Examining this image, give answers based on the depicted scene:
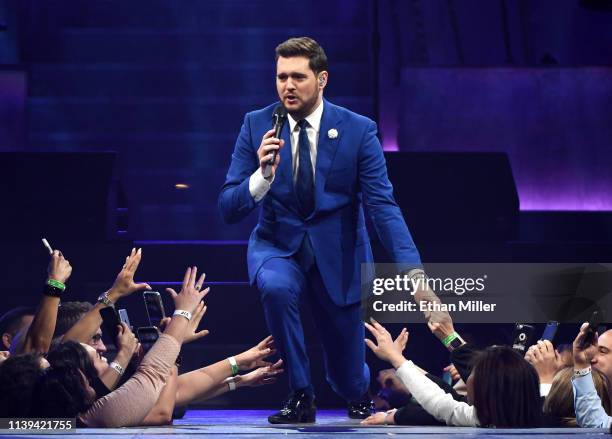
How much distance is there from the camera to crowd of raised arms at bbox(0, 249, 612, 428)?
4086 millimetres

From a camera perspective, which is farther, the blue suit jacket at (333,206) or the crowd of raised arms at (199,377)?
the blue suit jacket at (333,206)

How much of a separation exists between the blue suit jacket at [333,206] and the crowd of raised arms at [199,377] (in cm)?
28

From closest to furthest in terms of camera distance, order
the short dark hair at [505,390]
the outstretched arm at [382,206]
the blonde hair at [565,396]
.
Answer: the short dark hair at [505,390] < the blonde hair at [565,396] < the outstretched arm at [382,206]

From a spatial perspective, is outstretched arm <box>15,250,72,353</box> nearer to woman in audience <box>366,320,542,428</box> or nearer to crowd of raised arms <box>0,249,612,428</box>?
crowd of raised arms <box>0,249,612,428</box>

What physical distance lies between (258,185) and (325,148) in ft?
1.43

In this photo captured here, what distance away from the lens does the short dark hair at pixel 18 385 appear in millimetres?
4102

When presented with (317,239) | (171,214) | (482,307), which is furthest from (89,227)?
(317,239)

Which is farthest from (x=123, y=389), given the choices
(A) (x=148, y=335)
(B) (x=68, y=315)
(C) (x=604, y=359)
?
(C) (x=604, y=359)

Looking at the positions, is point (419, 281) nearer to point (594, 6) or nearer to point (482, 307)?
point (482, 307)

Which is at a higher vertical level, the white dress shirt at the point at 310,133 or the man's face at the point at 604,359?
the white dress shirt at the point at 310,133

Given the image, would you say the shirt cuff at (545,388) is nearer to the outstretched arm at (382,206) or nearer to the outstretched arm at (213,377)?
the outstretched arm at (382,206)

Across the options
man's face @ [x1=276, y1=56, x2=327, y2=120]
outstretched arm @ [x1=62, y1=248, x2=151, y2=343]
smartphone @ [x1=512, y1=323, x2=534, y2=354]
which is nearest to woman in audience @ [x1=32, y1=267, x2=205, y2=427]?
outstretched arm @ [x1=62, y1=248, x2=151, y2=343]

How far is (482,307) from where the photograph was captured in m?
6.74

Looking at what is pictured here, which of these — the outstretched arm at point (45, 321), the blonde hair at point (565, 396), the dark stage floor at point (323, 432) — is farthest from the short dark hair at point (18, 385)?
the blonde hair at point (565, 396)
